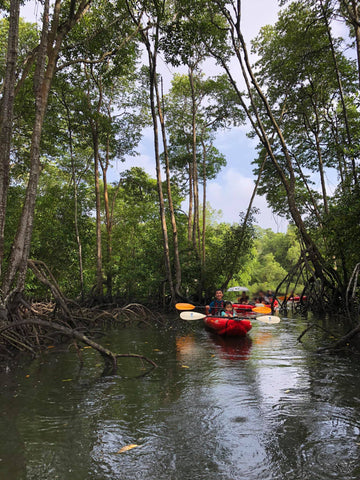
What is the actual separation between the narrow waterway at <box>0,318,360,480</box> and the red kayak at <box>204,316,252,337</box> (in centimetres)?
263

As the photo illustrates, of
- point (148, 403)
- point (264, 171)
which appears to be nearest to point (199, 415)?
point (148, 403)

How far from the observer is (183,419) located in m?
3.96

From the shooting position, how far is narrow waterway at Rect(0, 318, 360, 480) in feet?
9.43

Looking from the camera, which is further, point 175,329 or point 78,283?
point 78,283

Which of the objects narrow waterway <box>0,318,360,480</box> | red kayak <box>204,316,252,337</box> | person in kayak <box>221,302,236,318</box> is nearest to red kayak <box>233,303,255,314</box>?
person in kayak <box>221,302,236,318</box>

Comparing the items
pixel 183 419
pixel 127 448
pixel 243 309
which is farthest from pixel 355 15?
pixel 127 448

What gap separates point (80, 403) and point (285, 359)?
4425mm

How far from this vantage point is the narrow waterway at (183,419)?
2.88 meters

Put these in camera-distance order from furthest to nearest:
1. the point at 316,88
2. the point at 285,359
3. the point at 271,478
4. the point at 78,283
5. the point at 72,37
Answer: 1. the point at 78,283
2. the point at 316,88
3. the point at 72,37
4. the point at 285,359
5. the point at 271,478

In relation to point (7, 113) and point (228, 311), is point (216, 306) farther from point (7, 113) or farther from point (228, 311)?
point (7, 113)

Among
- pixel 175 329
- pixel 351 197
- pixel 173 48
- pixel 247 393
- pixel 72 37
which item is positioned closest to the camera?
pixel 247 393

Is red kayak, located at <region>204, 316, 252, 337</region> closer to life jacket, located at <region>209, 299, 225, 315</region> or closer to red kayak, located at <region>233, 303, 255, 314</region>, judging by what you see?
life jacket, located at <region>209, 299, 225, 315</region>

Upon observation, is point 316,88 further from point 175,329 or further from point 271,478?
point 271,478

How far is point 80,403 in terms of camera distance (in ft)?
14.5
